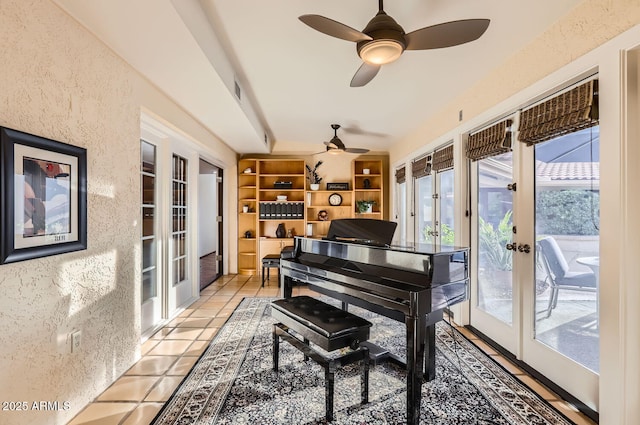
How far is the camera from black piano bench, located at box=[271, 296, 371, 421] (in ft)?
5.74

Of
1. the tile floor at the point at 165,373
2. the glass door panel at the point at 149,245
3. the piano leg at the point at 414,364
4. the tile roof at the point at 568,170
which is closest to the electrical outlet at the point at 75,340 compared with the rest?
the tile floor at the point at 165,373

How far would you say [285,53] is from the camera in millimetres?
2469

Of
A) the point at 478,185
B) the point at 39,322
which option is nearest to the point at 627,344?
the point at 478,185

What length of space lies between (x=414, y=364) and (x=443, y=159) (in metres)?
2.68

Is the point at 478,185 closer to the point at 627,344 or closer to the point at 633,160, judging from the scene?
the point at 633,160

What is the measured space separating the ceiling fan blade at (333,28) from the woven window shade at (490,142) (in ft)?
5.27

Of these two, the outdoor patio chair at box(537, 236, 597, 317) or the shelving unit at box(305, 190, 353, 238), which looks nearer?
the outdoor patio chair at box(537, 236, 597, 317)

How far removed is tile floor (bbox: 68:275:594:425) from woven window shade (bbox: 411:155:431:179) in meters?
2.15

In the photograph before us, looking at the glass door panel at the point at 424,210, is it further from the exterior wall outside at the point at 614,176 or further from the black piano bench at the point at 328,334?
the black piano bench at the point at 328,334

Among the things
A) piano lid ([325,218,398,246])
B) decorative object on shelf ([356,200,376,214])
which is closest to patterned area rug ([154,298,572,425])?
piano lid ([325,218,398,246])

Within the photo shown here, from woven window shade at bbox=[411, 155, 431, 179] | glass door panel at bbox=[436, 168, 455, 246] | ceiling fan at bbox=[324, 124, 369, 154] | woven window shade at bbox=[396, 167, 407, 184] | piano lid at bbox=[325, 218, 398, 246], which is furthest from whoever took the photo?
woven window shade at bbox=[396, 167, 407, 184]

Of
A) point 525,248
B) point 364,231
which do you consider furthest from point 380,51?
point 525,248

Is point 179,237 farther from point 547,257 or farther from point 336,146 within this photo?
point 547,257

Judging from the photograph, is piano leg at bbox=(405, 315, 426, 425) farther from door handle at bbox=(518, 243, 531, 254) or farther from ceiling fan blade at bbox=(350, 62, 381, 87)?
ceiling fan blade at bbox=(350, 62, 381, 87)
